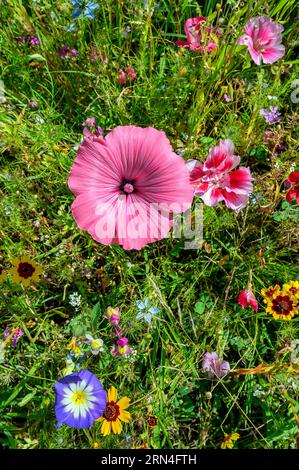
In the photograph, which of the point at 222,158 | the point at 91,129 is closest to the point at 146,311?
the point at 222,158

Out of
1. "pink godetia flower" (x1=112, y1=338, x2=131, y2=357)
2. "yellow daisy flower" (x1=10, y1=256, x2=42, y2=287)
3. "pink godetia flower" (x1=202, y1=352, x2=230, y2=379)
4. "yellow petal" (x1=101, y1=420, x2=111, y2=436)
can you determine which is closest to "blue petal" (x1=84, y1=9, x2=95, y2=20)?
"yellow daisy flower" (x1=10, y1=256, x2=42, y2=287)

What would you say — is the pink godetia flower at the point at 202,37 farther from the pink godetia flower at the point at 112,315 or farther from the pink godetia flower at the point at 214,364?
the pink godetia flower at the point at 214,364

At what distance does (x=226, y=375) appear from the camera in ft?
Result: 5.00

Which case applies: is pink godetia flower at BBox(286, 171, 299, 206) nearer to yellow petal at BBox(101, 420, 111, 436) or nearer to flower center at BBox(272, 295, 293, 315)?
flower center at BBox(272, 295, 293, 315)

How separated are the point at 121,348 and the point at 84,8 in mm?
1128

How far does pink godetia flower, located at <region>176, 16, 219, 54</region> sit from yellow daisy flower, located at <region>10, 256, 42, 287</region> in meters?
0.86

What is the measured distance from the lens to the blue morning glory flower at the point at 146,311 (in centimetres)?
136

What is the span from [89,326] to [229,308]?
0.52m

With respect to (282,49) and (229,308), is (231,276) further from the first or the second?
(282,49)

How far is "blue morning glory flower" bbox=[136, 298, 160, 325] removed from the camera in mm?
1361

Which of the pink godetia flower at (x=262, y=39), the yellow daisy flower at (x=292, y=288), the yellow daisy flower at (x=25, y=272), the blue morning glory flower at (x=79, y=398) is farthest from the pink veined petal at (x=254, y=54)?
the blue morning glory flower at (x=79, y=398)

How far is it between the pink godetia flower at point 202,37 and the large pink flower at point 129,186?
1.33 ft

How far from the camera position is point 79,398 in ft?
4.16
